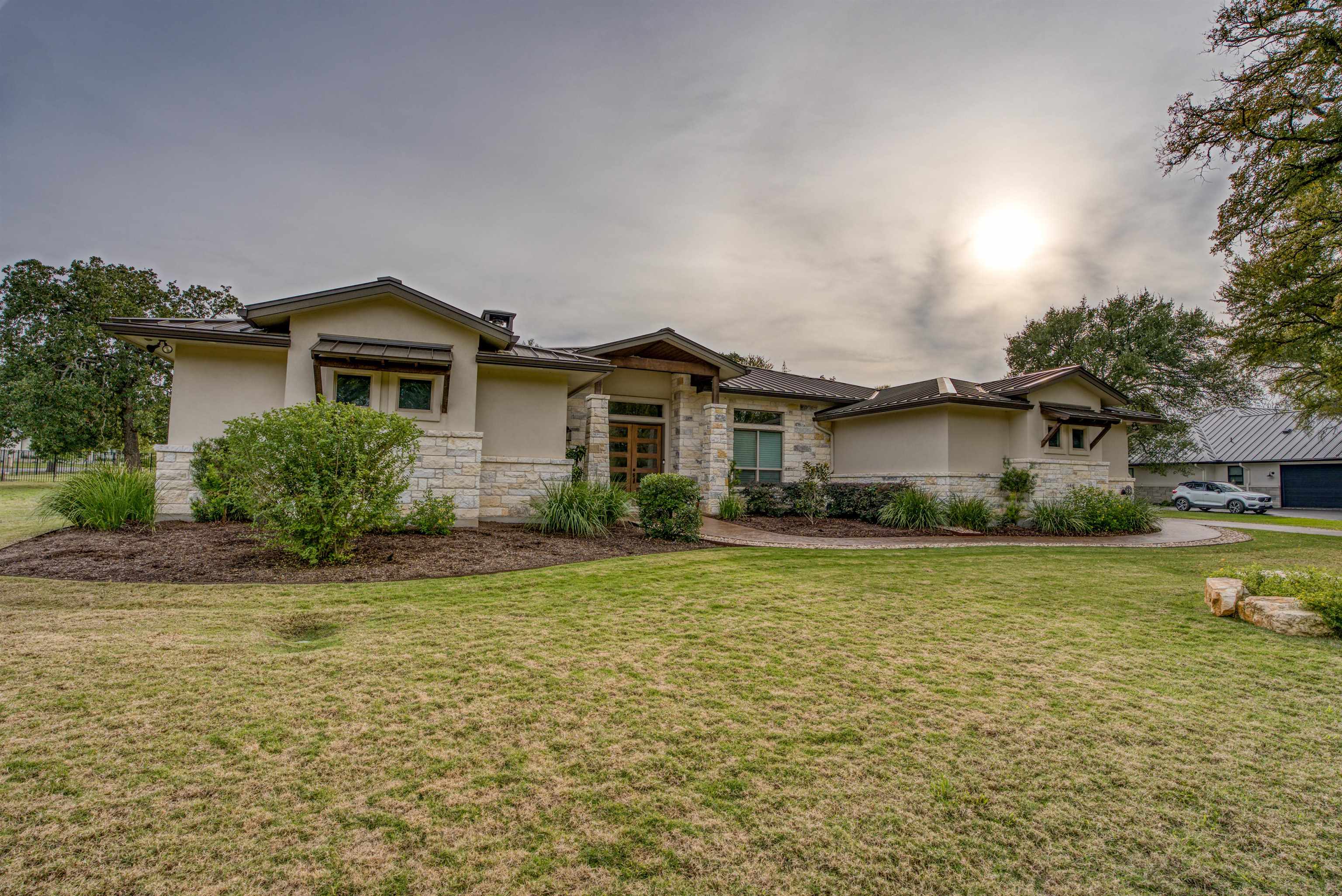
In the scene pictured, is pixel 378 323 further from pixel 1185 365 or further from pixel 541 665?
pixel 1185 365

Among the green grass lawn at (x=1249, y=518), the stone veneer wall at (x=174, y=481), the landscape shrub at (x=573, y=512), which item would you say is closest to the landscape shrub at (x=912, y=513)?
the landscape shrub at (x=573, y=512)

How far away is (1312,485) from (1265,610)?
34.6m

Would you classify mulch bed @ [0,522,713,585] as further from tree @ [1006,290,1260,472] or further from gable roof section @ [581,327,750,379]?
tree @ [1006,290,1260,472]

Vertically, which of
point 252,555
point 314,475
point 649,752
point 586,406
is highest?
point 586,406

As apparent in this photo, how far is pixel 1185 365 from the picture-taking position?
28.2 metres

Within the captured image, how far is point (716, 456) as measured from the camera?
547 inches

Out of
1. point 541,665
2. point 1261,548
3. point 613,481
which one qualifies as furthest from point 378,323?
point 1261,548

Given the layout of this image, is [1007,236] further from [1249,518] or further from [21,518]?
[21,518]

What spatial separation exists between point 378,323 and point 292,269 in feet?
22.2

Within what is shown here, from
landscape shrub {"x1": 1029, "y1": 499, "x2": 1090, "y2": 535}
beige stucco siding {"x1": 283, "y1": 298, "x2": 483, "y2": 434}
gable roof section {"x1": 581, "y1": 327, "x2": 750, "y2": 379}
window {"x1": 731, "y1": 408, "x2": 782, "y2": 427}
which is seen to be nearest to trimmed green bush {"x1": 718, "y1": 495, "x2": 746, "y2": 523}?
window {"x1": 731, "y1": 408, "x2": 782, "y2": 427}

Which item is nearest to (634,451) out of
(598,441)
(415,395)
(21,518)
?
(598,441)

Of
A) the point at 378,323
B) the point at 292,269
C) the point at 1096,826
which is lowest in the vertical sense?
the point at 1096,826

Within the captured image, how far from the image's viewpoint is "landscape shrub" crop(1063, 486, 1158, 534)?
1388 centimetres

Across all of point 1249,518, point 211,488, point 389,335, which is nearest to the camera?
point 211,488
